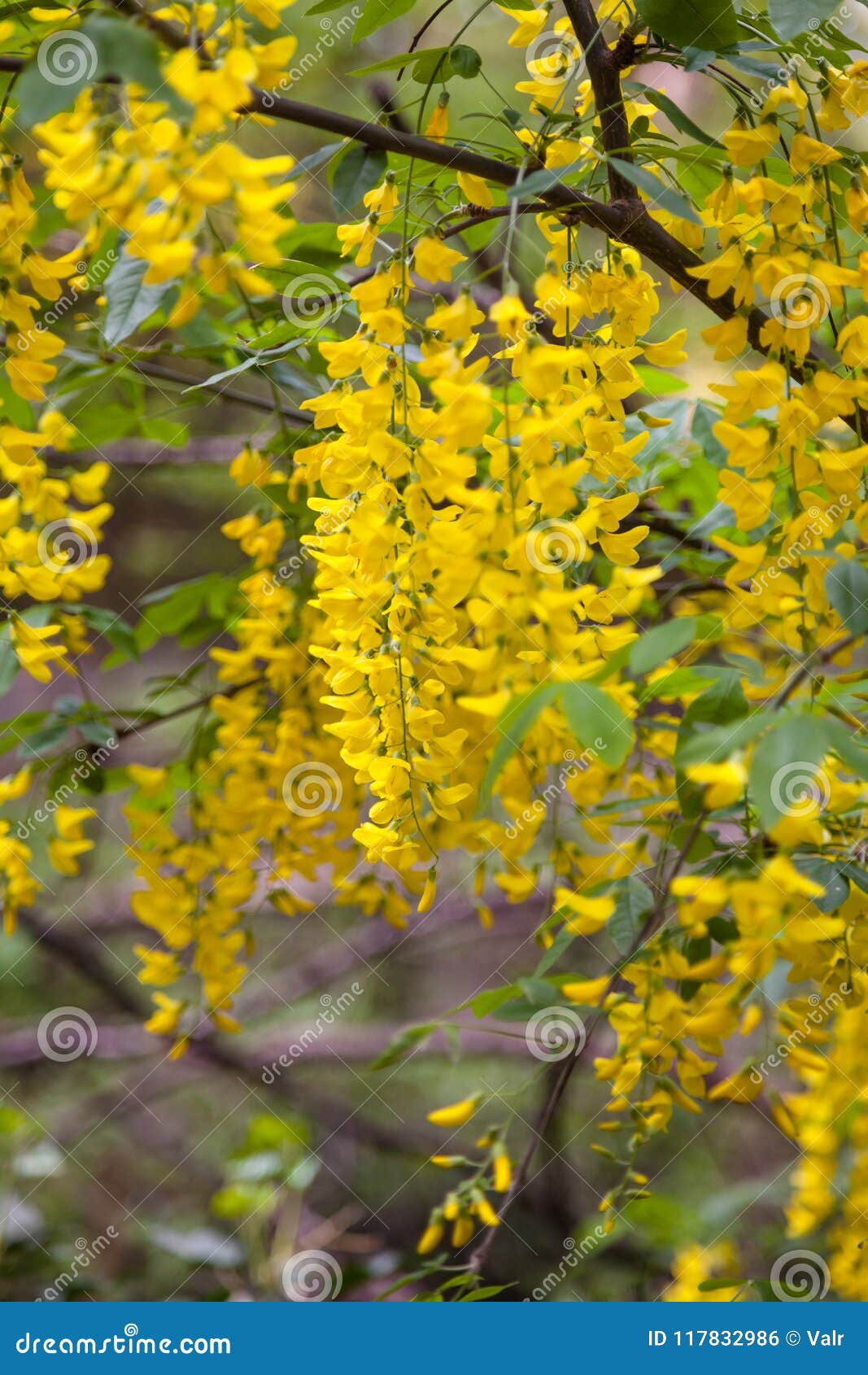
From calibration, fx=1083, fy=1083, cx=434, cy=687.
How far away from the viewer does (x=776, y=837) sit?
1.72 ft

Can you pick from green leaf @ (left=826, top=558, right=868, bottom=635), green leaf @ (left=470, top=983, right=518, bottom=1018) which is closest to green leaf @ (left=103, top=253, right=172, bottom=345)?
green leaf @ (left=826, top=558, right=868, bottom=635)

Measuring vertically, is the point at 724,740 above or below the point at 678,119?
below

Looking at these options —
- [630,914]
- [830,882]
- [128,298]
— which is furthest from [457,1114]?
[128,298]

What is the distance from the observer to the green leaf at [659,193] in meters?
0.67

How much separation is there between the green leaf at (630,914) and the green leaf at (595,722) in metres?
0.44

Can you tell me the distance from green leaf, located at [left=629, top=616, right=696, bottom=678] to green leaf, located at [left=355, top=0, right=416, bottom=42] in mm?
617

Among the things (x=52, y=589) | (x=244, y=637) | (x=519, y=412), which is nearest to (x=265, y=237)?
(x=519, y=412)

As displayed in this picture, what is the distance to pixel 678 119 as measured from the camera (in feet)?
2.74

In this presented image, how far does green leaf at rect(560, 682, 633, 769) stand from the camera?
54 centimetres

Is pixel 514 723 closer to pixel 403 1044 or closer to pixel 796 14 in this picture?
pixel 796 14

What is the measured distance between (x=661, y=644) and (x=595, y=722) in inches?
2.5

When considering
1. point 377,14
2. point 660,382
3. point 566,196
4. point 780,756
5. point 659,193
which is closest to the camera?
point 780,756

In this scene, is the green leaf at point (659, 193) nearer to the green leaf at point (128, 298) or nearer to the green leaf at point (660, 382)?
the green leaf at point (128, 298)

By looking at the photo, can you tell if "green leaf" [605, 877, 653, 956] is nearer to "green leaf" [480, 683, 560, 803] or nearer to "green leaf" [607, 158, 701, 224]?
"green leaf" [480, 683, 560, 803]
